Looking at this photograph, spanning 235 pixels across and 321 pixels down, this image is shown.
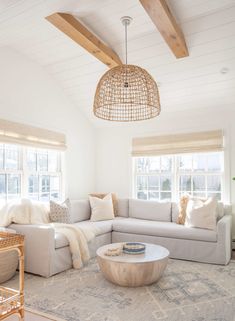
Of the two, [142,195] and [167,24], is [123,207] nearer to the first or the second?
[142,195]

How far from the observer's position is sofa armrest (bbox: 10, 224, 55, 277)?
132 inches

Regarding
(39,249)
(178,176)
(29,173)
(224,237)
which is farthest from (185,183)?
(39,249)

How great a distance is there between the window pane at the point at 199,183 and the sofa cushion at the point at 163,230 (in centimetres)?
88

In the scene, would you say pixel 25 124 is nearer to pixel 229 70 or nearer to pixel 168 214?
pixel 168 214

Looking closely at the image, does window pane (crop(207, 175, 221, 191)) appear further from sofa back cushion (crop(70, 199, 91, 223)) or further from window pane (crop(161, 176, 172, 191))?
sofa back cushion (crop(70, 199, 91, 223))

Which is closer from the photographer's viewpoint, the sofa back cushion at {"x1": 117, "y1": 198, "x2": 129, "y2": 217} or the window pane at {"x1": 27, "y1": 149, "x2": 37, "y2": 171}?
the window pane at {"x1": 27, "y1": 149, "x2": 37, "y2": 171}

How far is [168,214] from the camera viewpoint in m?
→ 4.82

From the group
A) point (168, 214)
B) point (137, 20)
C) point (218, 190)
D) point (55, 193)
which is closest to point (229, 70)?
point (137, 20)

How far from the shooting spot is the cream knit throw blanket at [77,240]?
366 centimetres

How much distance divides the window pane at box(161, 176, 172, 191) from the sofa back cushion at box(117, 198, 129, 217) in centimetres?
72

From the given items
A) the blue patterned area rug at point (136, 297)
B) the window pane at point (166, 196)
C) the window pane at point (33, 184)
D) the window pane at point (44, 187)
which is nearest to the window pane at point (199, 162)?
the window pane at point (166, 196)

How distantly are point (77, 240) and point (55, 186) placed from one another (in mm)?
1571

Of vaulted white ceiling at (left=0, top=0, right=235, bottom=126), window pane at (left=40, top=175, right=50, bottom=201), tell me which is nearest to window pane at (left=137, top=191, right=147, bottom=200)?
vaulted white ceiling at (left=0, top=0, right=235, bottom=126)

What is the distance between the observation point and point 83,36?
348 cm
